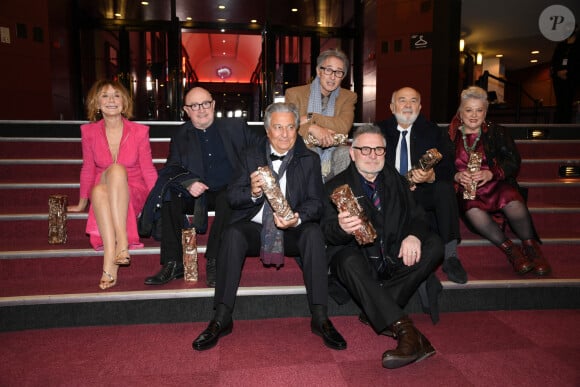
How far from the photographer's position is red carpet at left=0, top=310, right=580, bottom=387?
5.86 feet

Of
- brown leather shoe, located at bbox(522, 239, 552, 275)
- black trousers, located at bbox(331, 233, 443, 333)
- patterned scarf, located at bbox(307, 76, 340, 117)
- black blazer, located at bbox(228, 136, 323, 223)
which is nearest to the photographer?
black trousers, located at bbox(331, 233, 443, 333)

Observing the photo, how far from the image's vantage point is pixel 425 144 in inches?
105

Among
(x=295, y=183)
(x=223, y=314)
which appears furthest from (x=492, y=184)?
(x=223, y=314)

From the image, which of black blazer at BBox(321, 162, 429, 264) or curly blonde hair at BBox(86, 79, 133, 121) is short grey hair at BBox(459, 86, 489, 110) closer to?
black blazer at BBox(321, 162, 429, 264)

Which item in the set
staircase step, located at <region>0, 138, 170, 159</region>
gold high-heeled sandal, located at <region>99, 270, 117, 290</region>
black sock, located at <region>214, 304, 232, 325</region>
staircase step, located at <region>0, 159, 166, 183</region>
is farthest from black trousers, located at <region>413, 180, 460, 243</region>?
staircase step, located at <region>0, 138, 170, 159</region>

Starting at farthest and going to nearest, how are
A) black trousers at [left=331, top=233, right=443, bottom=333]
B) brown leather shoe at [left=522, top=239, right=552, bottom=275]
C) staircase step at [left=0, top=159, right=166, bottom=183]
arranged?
1. staircase step at [left=0, top=159, right=166, bottom=183]
2. brown leather shoe at [left=522, top=239, right=552, bottom=275]
3. black trousers at [left=331, top=233, right=443, bottom=333]

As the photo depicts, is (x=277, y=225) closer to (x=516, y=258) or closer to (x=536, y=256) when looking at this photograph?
(x=516, y=258)

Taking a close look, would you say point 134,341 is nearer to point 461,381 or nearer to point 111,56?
point 461,381

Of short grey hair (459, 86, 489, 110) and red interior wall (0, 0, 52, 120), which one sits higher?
red interior wall (0, 0, 52, 120)

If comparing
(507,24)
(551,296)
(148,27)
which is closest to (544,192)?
(551,296)

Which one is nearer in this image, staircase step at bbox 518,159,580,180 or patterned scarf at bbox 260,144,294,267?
patterned scarf at bbox 260,144,294,267

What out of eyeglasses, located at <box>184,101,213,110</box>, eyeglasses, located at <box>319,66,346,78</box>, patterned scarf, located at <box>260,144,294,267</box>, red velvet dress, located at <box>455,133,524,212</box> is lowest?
patterned scarf, located at <box>260,144,294,267</box>

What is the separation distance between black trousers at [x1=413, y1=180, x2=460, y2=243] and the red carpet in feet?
1.72

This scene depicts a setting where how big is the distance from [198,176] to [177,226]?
13.5 inches
